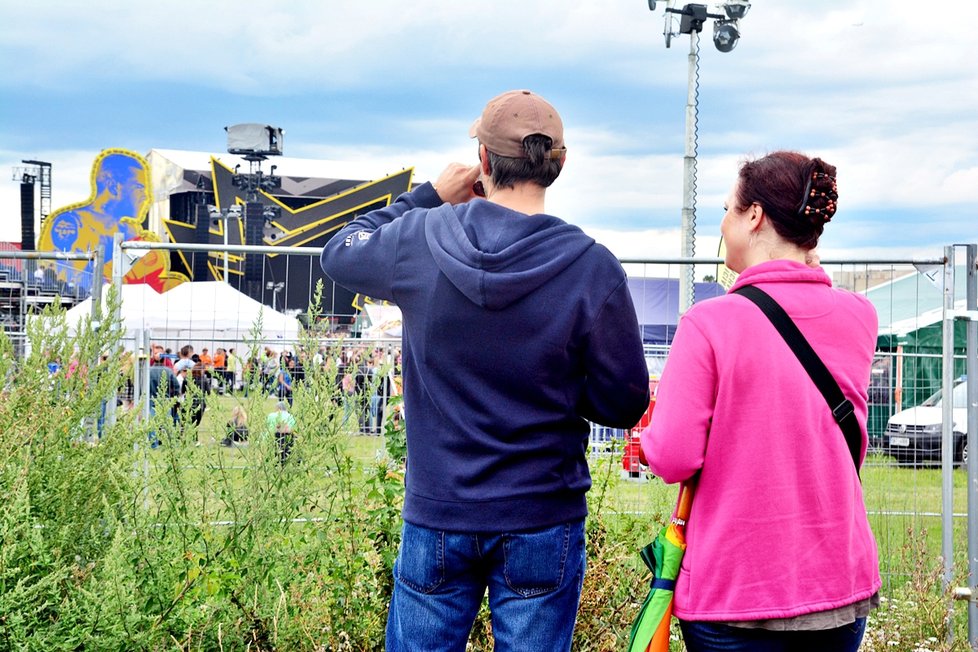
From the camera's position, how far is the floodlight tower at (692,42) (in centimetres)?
1484

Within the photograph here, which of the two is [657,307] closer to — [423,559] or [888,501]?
[888,501]

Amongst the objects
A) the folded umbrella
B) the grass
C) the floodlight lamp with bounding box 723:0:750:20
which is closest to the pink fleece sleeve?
the folded umbrella

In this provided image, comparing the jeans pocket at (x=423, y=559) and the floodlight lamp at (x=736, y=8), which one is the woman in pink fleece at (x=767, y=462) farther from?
the floodlight lamp at (x=736, y=8)

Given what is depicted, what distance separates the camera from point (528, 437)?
89.7 inches

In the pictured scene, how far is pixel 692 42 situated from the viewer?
1524 cm

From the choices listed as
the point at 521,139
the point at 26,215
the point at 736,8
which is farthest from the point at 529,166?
the point at 26,215

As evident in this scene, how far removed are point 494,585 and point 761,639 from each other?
61 cm

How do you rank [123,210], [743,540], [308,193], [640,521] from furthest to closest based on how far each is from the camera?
[308,193], [123,210], [640,521], [743,540]

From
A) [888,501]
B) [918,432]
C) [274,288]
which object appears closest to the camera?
[274,288]

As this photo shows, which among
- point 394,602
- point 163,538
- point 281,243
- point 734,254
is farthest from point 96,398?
point 281,243

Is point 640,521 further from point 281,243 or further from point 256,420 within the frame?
point 281,243

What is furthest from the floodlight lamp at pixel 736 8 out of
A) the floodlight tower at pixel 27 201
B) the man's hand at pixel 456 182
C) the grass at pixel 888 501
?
the floodlight tower at pixel 27 201

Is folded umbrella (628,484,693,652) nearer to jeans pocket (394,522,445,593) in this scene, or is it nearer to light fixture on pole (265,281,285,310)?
jeans pocket (394,522,445,593)

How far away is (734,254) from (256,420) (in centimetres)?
196
